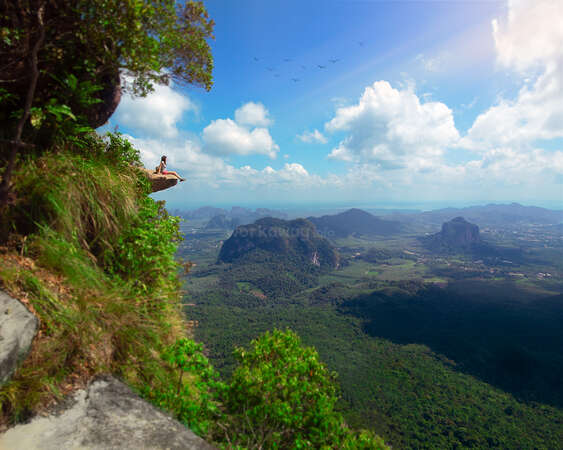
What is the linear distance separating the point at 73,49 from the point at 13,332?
226 inches

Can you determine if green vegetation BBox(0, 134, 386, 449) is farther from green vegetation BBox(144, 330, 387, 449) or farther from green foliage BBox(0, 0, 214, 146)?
green foliage BBox(0, 0, 214, 146)

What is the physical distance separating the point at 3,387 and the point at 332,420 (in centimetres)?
760

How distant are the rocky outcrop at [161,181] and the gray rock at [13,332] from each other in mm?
7286

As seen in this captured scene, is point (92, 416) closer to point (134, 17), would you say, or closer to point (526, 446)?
point (134, 17)

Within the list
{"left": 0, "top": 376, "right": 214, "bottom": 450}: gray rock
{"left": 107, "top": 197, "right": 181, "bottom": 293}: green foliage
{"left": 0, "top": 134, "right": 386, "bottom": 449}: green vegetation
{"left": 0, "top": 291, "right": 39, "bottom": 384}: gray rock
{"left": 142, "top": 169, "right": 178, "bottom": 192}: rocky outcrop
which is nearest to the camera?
{"left": 0, "top": 376, "right": 214, "bottom": 450}: gray rock

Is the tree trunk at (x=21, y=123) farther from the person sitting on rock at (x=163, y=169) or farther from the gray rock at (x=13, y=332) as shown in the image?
the person sitting on rock at (x=163, y=169)

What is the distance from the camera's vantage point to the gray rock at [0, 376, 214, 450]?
8.89ft

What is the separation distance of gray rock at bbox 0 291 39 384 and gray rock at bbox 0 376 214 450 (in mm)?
705

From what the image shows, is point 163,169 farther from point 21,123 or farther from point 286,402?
point 286,402

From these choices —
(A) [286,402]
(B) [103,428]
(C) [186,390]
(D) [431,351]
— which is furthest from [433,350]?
(B) [103,428]

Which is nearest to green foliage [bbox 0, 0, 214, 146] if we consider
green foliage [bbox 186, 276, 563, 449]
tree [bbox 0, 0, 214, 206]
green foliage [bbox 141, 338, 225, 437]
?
tree [bbox 0, 0, 214, 206]

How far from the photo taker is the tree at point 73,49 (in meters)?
4.76

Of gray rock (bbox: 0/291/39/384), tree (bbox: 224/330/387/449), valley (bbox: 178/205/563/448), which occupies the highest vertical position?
gray rock (bbox: 0/291/39/384)

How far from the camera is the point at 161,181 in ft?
35.2
